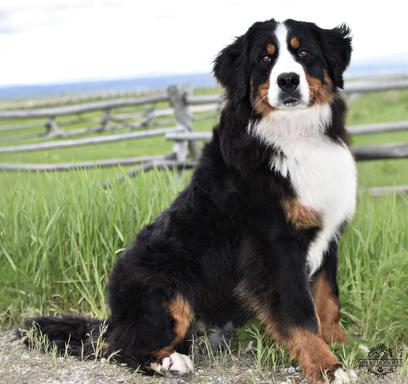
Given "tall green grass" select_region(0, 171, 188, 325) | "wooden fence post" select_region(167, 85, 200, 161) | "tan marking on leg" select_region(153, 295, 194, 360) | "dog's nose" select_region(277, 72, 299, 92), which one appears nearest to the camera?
"dog's nose" select_region(277, 72, 299, 92)

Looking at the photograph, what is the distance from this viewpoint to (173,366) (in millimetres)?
3211

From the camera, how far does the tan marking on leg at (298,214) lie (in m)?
3.00

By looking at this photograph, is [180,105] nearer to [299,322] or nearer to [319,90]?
[319,90]

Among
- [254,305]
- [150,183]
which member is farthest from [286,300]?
[150,183]

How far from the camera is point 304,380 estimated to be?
321 cm

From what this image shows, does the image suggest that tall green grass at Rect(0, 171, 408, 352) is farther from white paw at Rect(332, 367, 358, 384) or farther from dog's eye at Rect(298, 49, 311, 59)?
dog's eye at Rect(298, 49, 311, 59)

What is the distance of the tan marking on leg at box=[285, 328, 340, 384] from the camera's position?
2.96 m

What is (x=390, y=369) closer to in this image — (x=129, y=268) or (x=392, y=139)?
(x=129, y=268)

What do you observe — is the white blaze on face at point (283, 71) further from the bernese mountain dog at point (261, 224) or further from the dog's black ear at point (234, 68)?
the dog's black ear at point (234, 68)

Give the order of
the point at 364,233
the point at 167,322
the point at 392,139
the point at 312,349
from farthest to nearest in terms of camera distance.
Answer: the point at 392,139, the point at 364,233, the point at 167,322, the point at 312,349

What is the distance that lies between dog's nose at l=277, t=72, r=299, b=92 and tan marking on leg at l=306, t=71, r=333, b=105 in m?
0.12

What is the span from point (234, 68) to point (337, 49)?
21.6 inches

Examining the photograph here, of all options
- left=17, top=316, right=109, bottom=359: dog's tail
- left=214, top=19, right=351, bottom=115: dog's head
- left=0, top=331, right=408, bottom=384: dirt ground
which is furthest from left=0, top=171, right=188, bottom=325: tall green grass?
left=214, top=19, right=351, bottom=115: dog's head

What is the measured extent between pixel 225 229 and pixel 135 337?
0.75m
